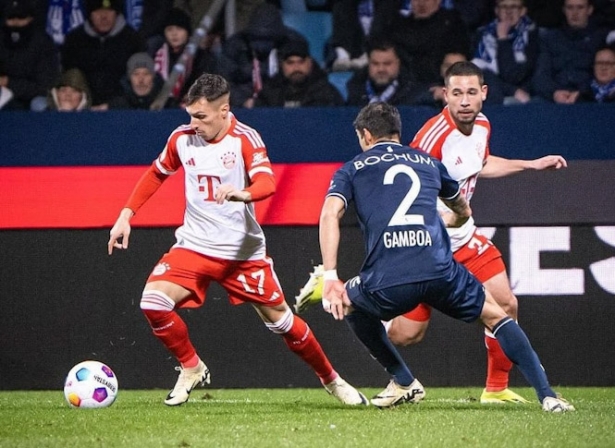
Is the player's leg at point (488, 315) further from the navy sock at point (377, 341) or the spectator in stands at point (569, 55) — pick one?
the spectator in stands at point (569, 55)

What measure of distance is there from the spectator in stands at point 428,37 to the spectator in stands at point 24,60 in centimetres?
346

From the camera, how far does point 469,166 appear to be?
7.87m

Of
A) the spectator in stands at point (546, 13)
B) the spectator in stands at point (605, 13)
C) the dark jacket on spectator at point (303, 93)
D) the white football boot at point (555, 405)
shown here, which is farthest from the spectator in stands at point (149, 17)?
the white football boot at point (555, 405)

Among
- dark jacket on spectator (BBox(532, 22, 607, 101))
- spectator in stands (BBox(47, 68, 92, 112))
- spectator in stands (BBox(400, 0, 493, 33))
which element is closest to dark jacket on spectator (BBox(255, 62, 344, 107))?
spectator in stands (BBox(400, 0, 493, 33))

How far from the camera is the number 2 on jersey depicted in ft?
22.2

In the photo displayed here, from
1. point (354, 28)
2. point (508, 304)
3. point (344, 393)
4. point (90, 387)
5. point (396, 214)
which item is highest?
point (396, 214)

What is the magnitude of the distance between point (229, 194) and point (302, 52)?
5.23m

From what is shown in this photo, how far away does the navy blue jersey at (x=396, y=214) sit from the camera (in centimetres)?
672

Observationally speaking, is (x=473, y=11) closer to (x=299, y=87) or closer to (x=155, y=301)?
(x=299, y=87)

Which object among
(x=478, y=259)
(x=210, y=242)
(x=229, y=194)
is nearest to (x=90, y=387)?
(x=210, y=242)

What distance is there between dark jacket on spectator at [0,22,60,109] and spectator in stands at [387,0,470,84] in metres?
3.44

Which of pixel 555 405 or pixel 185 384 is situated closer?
pixel 555 405

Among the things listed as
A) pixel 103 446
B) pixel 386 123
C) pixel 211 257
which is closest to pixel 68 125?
pixel 211 257

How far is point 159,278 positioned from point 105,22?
579cm
